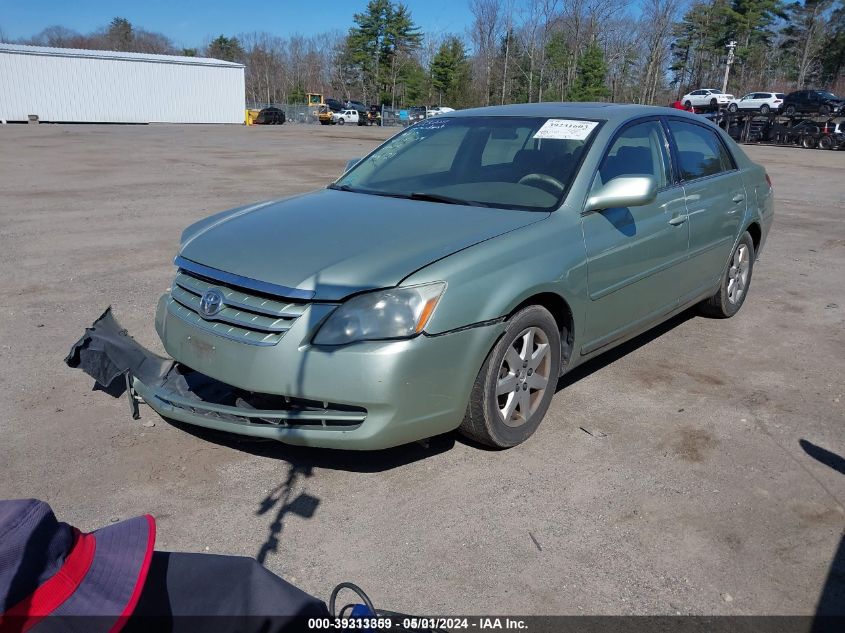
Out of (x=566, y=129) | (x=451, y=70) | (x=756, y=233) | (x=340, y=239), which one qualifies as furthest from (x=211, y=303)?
(x=451, y=70)

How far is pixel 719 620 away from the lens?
2.58m

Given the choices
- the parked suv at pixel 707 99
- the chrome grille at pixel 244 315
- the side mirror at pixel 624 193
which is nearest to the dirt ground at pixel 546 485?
the chrome grille at pixel 244 315

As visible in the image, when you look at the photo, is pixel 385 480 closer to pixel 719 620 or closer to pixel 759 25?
pixel 719 620

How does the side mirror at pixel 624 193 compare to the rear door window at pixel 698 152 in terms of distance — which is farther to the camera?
the rear door window at pixel 698 152

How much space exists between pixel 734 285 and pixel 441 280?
379cm

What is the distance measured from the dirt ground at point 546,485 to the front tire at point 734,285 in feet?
0.54

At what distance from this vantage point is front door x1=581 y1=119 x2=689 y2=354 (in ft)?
13.3

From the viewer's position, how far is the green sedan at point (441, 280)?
316 centimetres

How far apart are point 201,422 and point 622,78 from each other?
78956 mm

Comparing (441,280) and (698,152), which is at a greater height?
(698,152)

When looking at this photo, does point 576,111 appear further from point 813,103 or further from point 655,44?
point 655,44

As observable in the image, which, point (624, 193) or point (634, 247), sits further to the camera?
point (634, 247)

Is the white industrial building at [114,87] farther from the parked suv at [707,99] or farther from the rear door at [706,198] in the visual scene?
the rear door at [706,198]

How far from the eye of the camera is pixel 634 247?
4.29 metres
